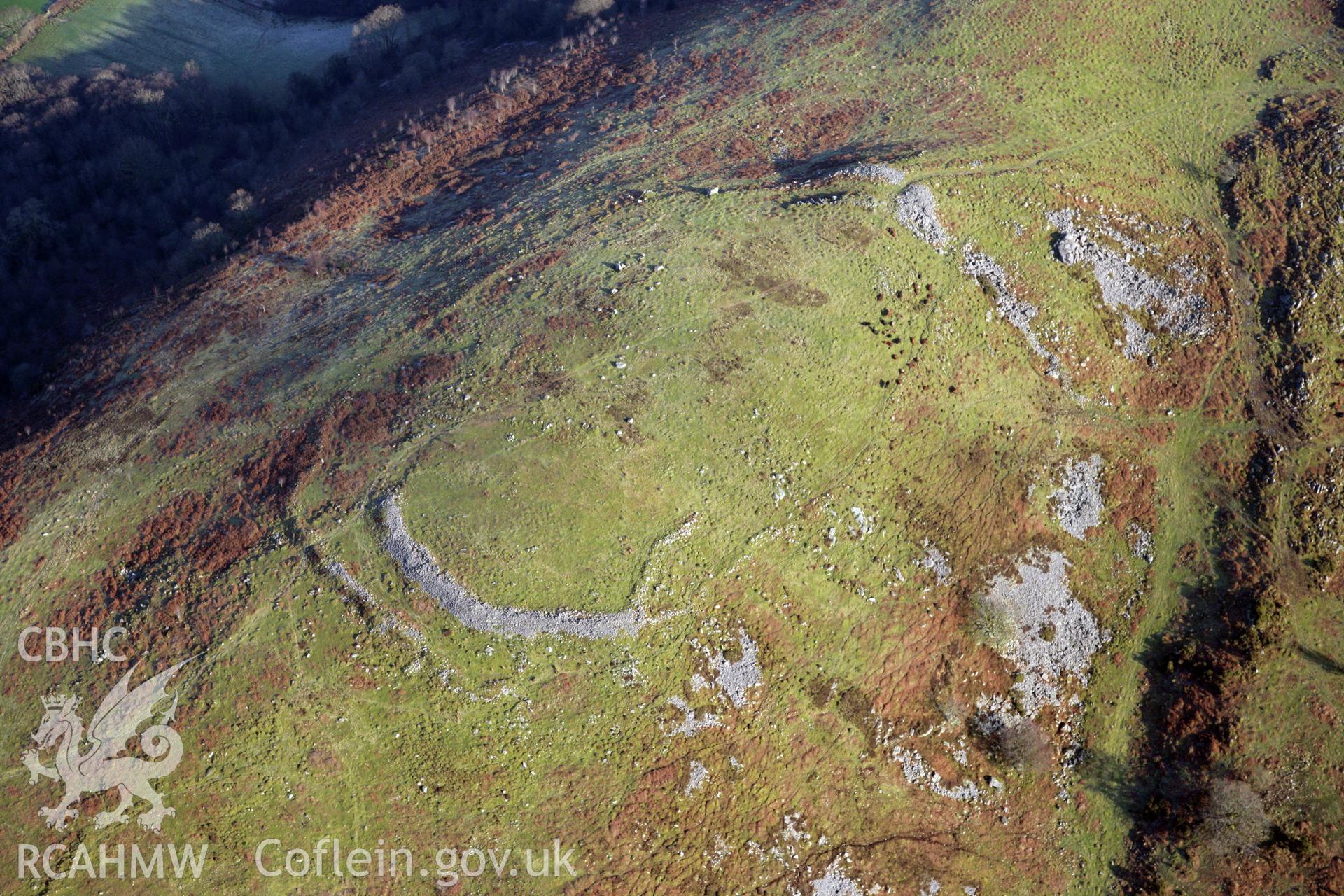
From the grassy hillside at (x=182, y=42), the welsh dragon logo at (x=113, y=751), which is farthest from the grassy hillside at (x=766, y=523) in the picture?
the grassy hillside at (x=182, y=42)


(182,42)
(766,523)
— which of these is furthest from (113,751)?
(182,42)

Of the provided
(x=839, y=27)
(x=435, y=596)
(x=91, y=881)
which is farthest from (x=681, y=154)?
(x=91, y=881)

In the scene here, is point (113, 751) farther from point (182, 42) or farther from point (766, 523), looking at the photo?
point (182, 42)

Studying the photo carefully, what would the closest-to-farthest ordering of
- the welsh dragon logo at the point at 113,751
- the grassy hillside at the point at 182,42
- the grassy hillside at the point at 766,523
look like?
the welsh dragon logo at the point at 113,751, the grassy hillside at the point at 766,523, the grassy hillside at the point at 182,42

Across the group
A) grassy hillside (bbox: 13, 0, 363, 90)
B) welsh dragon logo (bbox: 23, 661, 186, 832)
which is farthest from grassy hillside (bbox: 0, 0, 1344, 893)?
grassy hillside (bbox: 13, 0, 363, 90)

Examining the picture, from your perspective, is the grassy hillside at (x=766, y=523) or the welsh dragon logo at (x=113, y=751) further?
the grassy hillside at (x=766, y=523)

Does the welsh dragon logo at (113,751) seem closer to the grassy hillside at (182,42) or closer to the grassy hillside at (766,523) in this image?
the grassy hillside at (766,523)

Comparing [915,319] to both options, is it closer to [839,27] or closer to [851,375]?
[851,375]
